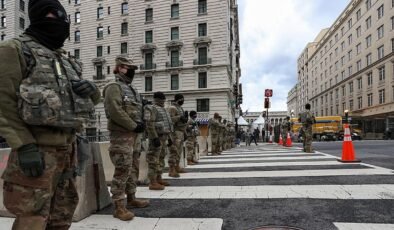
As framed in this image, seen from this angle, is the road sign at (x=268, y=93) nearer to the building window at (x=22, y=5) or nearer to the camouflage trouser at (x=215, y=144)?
the camouflage trouser at (x=215, y=144)

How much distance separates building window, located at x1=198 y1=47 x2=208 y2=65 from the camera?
37.7 meters

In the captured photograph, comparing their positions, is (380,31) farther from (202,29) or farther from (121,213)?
(121,213)

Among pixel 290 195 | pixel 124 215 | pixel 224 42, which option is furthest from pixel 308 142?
pixel 224 42

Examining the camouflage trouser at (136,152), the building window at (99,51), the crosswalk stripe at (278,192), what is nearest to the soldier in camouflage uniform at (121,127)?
the camouflage trouser at (136,152)

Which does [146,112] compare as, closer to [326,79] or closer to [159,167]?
[159,167]

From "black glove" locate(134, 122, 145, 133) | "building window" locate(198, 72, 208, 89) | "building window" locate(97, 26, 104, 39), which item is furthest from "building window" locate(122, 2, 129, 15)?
"black glove" locate(134, 122, 145, 133)

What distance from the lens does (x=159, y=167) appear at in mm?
5965

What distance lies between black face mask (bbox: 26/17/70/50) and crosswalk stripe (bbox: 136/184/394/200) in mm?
3318

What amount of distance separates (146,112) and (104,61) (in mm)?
42027

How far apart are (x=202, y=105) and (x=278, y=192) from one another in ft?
107

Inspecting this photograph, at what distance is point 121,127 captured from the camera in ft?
13.3

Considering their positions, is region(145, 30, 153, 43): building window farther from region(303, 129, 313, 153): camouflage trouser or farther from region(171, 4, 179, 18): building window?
region(303, 129, 313, 153): camouflage trouser

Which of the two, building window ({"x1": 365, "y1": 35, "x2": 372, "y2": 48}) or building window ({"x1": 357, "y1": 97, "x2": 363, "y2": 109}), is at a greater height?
building window ({"x1": 365, "y1": 35, "x2": 372, "y2": 48})

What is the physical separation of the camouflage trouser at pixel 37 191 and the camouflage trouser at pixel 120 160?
4.82ft
